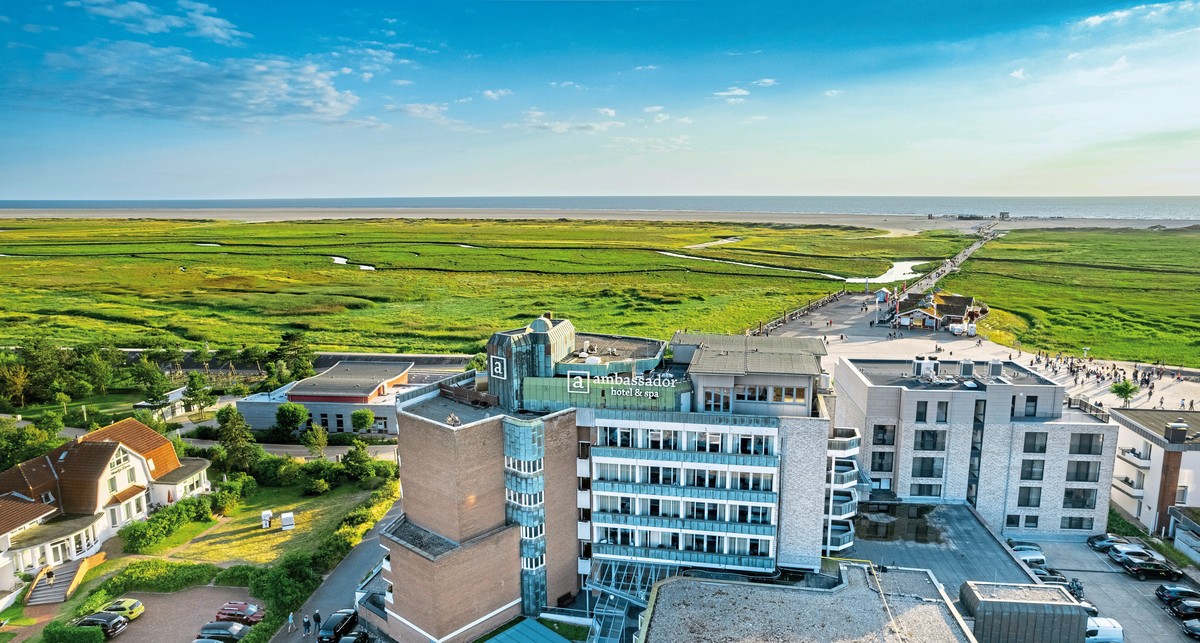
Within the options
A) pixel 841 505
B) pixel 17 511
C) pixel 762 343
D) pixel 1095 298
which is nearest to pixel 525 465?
pixel 762 343

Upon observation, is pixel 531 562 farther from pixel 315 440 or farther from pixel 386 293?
pixel 386 293

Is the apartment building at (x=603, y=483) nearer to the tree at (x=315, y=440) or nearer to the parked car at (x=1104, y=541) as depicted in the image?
the parked car at (x=1104, y=541)

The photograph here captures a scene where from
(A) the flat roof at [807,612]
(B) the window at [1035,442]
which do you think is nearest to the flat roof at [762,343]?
(A) the flat roof at [807,612]

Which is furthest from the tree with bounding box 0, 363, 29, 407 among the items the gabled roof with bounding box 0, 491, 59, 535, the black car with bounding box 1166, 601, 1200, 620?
the black car with bounding box 1166, 601, 1200, 620

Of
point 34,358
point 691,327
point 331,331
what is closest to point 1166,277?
point 691,327

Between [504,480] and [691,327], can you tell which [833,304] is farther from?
[504,480]
